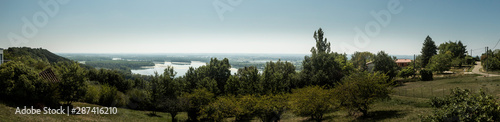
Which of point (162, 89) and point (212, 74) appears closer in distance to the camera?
point (162, 89)

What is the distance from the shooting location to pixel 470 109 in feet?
33.7

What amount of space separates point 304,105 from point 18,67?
28.8 metres

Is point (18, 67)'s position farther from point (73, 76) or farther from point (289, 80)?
point (289, 80)

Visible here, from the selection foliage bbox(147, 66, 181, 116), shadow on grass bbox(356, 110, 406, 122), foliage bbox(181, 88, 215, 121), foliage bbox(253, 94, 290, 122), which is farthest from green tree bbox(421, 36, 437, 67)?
foliage bbox(147, 66, 181, 116)

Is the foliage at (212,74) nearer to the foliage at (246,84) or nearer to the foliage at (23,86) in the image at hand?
the foliage at (246,84)

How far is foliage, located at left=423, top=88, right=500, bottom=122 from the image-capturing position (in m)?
9.90

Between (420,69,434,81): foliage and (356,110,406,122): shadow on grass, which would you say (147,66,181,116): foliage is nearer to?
(356,110,406,122): shadow on grass

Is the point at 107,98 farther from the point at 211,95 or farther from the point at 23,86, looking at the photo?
the point at 211,95

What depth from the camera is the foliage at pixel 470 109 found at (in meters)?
9.90

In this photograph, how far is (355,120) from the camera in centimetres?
2291

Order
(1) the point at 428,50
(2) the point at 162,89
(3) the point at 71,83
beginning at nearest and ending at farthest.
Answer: (3) the point at 71,83 → (2) the point at 162,89 → (1) the point at 428,50

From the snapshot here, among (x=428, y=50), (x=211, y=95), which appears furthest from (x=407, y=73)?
(x=211, y=95)

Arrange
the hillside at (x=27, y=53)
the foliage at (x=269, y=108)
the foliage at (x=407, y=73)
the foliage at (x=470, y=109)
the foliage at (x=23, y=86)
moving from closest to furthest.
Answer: the foliage at (x=470, y=109)
the foliage at (x=23, y=86)
the foliage at (x=269, y=108)
the foliage at (x=407, y=73)
the hillside at (x=27, y=53)

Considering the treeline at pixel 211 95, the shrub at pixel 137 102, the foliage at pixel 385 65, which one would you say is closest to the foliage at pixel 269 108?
the treeline at pixel 211 95
